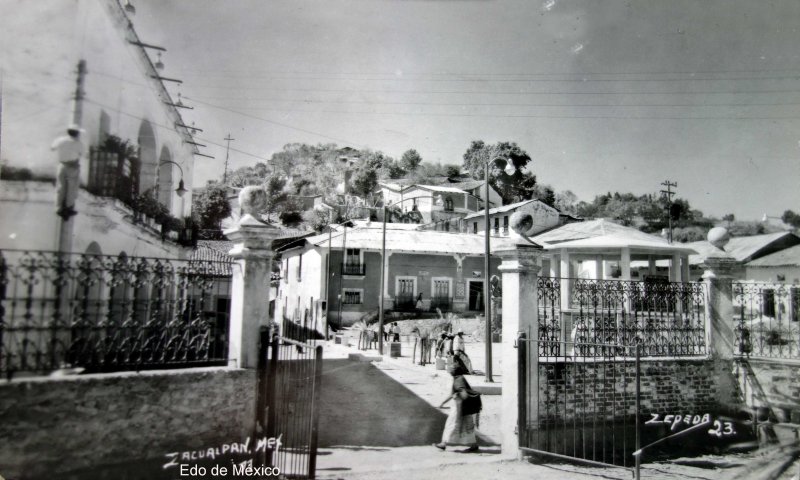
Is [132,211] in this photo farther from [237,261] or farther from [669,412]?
[669,412]

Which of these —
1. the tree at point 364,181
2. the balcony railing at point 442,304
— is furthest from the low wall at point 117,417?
the balcony railing at point 442,304

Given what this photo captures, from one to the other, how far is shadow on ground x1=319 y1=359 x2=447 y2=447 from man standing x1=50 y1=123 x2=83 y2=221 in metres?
4.19

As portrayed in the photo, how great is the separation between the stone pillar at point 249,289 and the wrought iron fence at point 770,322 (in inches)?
295

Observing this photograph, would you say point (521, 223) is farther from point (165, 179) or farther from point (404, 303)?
point (404, 303)

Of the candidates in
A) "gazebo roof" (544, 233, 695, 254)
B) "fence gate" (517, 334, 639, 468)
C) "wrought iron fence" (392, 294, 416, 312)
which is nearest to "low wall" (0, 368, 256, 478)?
"fence gate" (517, 334, 639, 468)

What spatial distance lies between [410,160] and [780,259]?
7.45 metres

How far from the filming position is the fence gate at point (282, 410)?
501cm

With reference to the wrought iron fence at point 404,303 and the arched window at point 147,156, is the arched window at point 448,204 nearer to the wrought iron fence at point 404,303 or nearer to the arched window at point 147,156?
the wrought iron fence at point 404,303

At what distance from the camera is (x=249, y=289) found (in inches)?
216

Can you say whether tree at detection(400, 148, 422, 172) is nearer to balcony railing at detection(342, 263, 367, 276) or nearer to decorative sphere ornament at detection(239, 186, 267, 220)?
decorative sphere ornament at detection(239, 186, 267, 220)

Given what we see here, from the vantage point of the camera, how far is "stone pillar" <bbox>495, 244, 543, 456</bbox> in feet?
20.6

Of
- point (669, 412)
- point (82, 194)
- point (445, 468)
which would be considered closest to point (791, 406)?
point (669, 412)

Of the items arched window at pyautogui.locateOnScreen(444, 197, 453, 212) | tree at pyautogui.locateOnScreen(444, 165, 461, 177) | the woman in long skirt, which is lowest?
the woman in long skirt

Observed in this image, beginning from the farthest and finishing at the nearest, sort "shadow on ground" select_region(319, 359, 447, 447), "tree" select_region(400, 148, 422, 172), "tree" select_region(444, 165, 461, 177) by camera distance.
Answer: "tree" select_region(444, 165, 461, 177) < "tree" select_region(400, 148, 422, 172) < "shadow on ground" select_region(319, 359, 447, 447)
